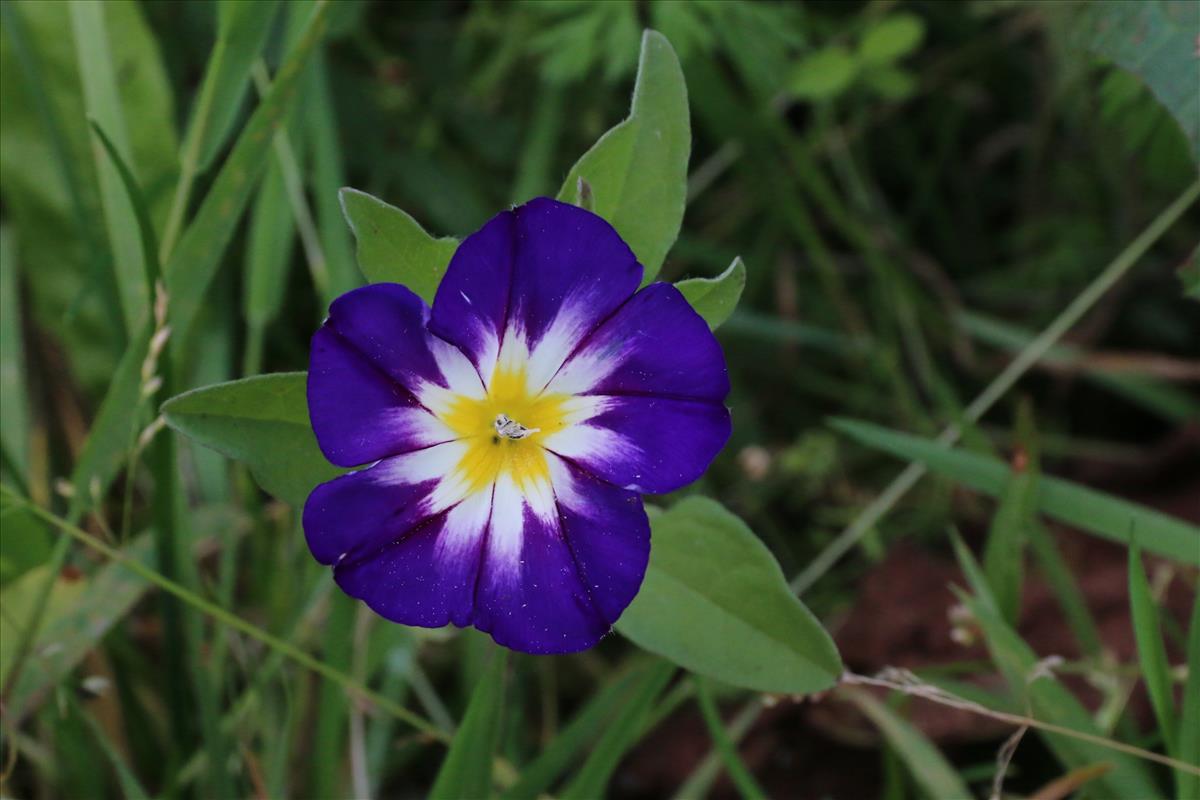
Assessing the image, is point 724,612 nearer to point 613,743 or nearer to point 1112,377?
point 613,743

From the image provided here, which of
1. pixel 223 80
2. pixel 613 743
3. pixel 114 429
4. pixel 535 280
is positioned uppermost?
pixel 223 80

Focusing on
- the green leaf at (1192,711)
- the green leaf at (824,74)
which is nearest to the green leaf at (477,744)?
the green leaf at (1192,711)

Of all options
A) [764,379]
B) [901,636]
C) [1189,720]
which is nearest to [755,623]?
[1189,720]

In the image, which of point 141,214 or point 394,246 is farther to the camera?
point 141,214

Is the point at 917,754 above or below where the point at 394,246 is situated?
below

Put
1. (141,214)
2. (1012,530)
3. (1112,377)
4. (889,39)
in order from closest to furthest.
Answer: (141,214), (1012,530), (889,39), (1112,377)

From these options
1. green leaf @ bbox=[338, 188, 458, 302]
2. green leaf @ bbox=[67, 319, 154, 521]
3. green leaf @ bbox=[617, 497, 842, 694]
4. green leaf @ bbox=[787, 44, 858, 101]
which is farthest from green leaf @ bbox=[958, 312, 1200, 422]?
green leaf @ bbox=[67, 319, 154, 521]

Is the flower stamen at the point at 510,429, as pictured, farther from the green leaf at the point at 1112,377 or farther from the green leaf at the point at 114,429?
the green leaf at the point at 1112,377

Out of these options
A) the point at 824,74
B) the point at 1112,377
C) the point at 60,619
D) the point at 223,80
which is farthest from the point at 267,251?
the point at 1112,377

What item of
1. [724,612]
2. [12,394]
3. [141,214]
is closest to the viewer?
[724,612]
